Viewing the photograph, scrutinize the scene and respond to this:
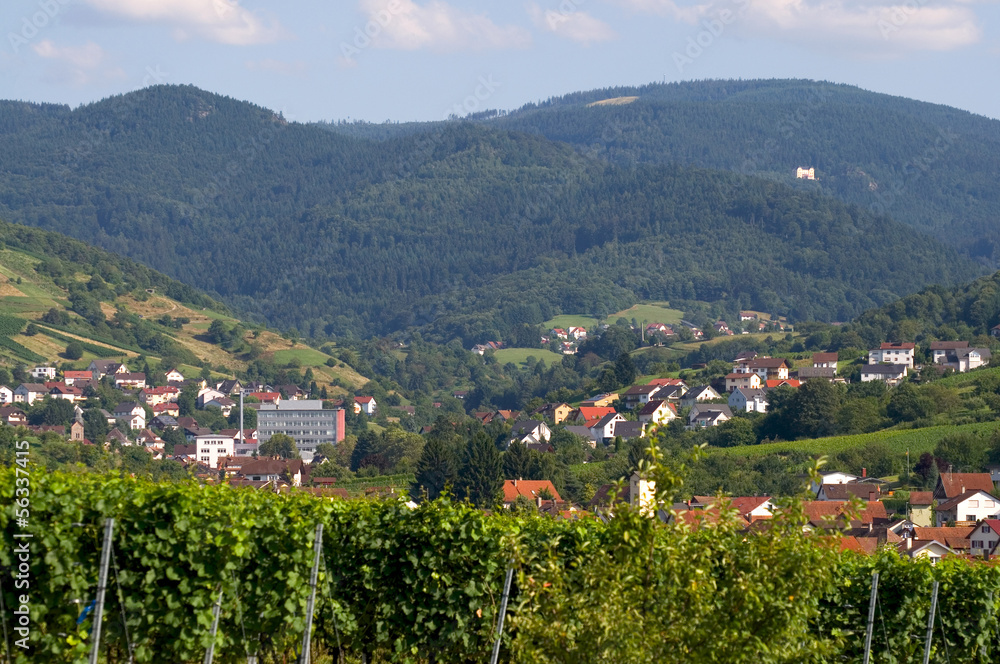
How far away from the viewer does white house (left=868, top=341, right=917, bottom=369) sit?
4122 inches

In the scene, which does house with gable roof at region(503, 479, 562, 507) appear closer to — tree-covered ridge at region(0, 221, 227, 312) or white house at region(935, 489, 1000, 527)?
white house at region(935, 489, 1000, 527)

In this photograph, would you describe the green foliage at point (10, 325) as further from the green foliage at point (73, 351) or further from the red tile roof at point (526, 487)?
the red tile roof at point (526, 487)

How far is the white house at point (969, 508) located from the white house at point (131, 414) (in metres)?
92.0

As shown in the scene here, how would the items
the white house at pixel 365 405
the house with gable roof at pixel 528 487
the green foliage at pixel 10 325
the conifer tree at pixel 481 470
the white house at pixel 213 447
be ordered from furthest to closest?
the white house at pixel 365 405
the green foliage at pixel 10 325
the white house at pixel 213 447
the conifer tree at pixel 481 470
the house with gable roof at pixel 528 487

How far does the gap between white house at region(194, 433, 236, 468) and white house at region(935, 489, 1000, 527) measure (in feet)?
263

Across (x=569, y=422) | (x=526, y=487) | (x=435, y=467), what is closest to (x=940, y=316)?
(x=569, y=422)

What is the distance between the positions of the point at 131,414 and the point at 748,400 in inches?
2506

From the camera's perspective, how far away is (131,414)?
126 metres

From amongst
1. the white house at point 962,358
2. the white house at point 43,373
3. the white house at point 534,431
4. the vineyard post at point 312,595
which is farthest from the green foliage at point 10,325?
the vineyard post at point 312,595

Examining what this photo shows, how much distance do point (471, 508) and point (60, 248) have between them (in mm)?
173498

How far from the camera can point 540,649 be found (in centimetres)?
958

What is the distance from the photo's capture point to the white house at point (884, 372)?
94.9 m

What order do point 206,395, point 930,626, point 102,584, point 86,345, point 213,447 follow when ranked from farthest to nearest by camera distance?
point 206,395 → point 86,345 → point 213,447 → point 930,626 → point 102,584

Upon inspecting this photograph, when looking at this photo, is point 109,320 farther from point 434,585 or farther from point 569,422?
point 434,585
